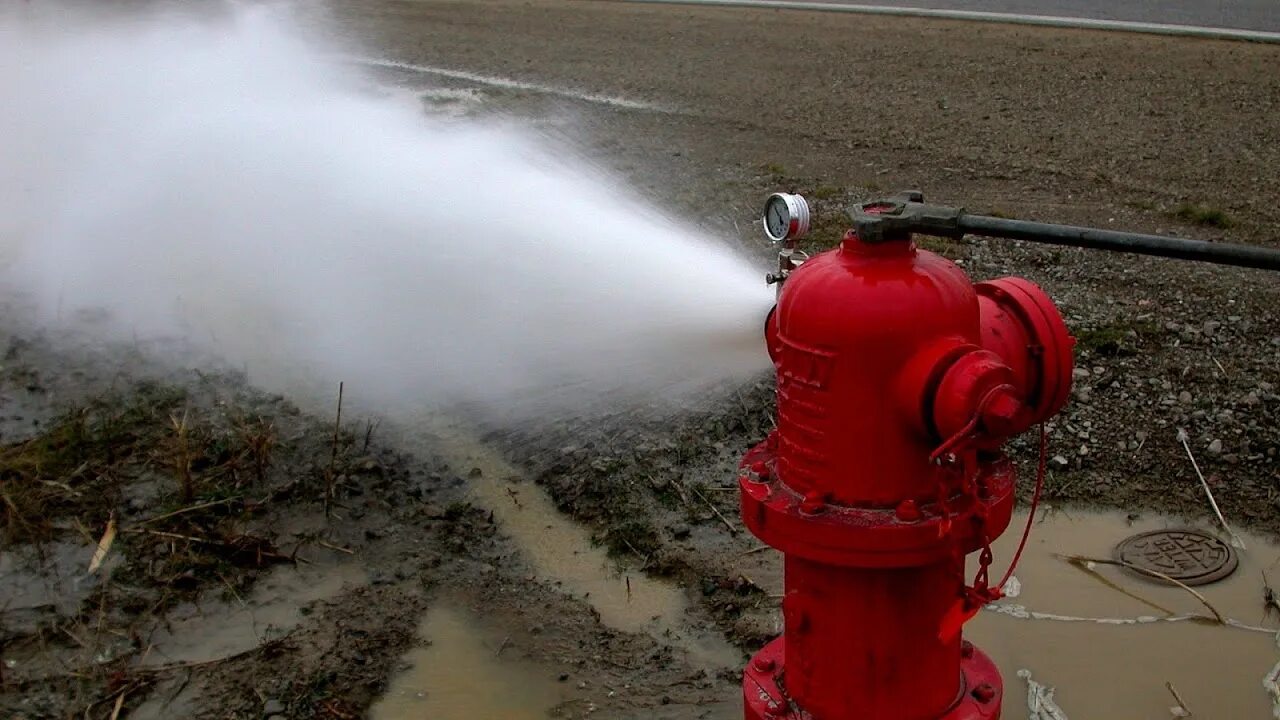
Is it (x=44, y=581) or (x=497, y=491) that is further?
(x=497, y=491)

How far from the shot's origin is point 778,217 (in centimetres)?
294

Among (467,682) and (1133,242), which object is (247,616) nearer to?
(467,682)

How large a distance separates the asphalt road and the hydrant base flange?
408 inches

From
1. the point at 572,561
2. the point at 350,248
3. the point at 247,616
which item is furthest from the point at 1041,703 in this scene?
the point at 350,248

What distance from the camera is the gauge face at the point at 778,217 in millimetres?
2906

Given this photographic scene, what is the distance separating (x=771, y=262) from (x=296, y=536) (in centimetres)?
A: 295

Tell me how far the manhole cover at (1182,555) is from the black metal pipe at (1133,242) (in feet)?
7.21

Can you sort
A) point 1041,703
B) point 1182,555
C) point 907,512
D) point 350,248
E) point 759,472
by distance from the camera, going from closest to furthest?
point 907,512
point 759,472
point 1041,703
point 1182,555
point 350,248

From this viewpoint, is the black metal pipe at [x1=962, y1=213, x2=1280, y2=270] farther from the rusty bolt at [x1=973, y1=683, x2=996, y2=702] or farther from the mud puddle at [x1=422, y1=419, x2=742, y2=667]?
the mud puddle at [x1=422, y1=419, x2=742, y2=667]

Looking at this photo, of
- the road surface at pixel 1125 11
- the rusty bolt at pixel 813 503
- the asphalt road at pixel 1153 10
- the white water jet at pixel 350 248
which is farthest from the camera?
the asphalt road at pixel 1153 10

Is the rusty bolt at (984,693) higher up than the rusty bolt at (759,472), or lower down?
lower down

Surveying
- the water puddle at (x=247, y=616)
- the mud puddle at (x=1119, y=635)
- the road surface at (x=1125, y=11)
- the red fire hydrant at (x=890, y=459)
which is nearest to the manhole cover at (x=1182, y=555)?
the mud puddle at (x=1119, y=635)

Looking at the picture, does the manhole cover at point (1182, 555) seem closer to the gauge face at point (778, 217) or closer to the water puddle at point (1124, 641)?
the water puddle at point (1124, 641)

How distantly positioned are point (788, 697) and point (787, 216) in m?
1.11
